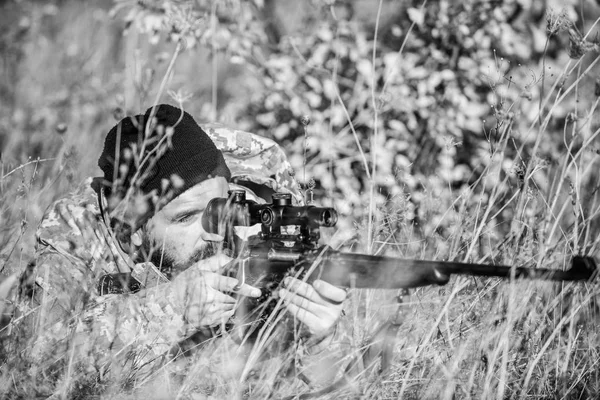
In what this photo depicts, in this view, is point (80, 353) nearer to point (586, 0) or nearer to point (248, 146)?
point (248, 146)

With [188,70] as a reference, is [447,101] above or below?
above

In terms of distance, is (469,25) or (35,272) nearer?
(35,272)

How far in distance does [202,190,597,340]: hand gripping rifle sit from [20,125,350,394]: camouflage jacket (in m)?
0.31

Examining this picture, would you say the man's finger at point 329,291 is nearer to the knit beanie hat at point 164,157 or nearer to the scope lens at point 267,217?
the scope lens at point 267,217

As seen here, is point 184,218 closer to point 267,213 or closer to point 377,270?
point 267,213

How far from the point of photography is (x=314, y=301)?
202cm

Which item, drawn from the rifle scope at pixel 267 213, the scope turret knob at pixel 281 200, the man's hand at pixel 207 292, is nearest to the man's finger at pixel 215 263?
the man's hand at pixel 207 292

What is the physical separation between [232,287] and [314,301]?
27 cm

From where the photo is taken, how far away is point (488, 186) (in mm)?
3775

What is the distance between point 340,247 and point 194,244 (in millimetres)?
731

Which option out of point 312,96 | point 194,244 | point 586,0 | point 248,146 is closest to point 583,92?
point 586,0

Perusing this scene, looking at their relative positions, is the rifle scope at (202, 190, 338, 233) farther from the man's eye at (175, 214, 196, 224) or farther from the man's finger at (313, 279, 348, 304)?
the man's eye at (175, 214, 196, 224)

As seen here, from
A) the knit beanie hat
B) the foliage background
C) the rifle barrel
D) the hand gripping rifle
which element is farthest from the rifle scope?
the knit beanie hat

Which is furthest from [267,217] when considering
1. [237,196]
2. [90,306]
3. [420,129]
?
[420,129]
